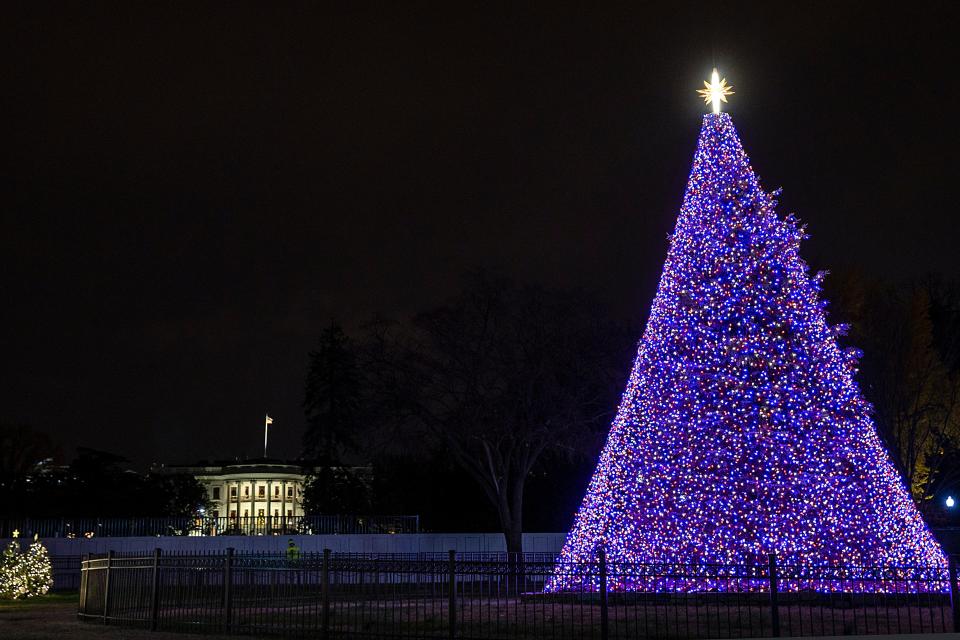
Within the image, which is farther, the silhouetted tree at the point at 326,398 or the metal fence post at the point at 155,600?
the silhouetted tree at the point at 326,398

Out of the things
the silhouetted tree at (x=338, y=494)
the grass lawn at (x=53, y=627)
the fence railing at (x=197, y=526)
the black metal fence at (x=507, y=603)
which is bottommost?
the grass lawn at (x=53, y=627)

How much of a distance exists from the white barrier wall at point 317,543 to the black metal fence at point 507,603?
14518 millimetres

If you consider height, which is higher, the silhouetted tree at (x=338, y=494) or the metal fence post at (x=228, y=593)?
the silhouetted tree at (x=338, y=494)

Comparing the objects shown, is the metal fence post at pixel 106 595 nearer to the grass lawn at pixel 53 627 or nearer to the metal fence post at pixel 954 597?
the grass lawn at pixel 53 627

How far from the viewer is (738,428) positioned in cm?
1898

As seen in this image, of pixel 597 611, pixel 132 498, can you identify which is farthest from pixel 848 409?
pixel 132 498

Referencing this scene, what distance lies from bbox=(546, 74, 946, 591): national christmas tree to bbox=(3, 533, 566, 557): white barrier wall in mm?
15067

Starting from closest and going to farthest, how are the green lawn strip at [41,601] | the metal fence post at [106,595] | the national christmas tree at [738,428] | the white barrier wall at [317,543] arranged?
the metal fence post at [106,595]
the national christmas tree at [738,428]
the green lawn strip at [41,601]
the white barrier wall at [317,543]

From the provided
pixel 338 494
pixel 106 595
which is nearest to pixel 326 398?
pixel 338 494

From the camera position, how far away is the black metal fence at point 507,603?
46.4 feet

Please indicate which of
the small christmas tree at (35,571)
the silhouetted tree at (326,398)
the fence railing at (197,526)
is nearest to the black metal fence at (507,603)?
the small christmas tree at (35,571)

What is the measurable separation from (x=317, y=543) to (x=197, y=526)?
4485mm

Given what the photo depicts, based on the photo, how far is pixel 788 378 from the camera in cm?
1916

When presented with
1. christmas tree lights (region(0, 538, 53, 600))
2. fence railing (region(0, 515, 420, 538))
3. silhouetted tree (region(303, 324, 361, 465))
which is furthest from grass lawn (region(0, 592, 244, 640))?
silhouetted tree (region(303, 324, 361, 465))
